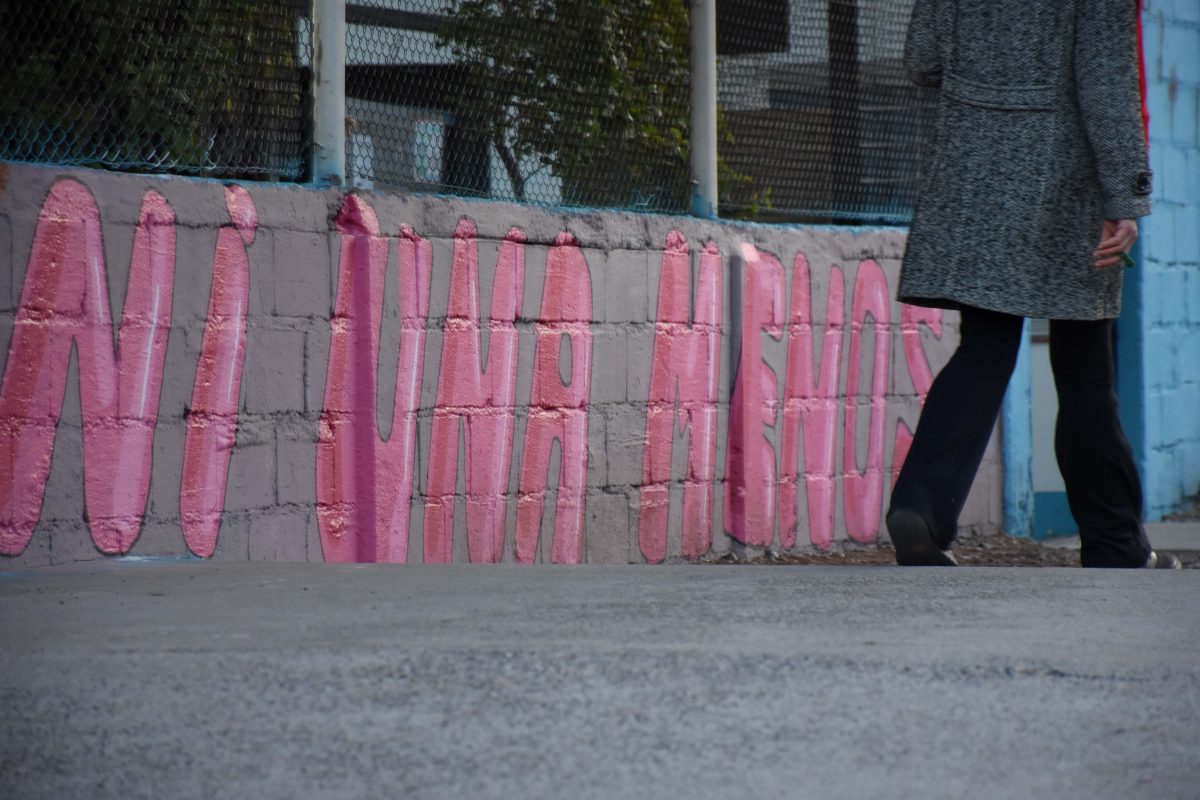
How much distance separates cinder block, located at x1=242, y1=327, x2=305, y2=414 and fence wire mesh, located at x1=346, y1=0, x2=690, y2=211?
1.94 feet

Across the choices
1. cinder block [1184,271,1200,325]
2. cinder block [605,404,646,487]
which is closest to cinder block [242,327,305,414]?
cinder block [605,404,646,487]

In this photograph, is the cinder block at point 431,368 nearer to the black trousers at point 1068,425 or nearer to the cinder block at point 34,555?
the cinder block at point 34,555

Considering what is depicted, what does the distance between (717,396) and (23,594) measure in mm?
3297

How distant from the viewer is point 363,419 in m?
5.02

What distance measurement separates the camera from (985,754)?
225 cm

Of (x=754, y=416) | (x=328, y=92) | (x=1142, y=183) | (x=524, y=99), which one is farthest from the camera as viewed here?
(x=754, y=416)

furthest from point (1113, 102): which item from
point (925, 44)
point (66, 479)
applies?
point (66, 479)

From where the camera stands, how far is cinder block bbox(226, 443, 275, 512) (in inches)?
182

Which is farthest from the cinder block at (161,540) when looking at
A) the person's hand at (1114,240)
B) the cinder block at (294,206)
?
the person's hand at (1114,240)

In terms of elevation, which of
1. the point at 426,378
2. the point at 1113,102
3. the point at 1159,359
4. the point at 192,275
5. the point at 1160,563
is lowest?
the point at 1160,563

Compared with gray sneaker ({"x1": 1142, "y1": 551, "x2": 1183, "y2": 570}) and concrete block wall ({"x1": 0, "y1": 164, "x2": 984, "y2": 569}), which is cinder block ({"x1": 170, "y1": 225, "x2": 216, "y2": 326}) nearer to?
concrete block wall ({"x1": 0, "y1": 164, "x2": 984, "y2": 569})

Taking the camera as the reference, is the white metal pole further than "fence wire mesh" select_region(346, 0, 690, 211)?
Yes

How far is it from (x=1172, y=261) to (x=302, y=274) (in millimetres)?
5257

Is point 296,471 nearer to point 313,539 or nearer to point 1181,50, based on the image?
point 313,539
